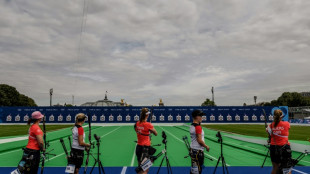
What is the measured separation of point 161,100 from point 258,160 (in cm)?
3167

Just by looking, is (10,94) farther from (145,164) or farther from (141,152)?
(145,164)

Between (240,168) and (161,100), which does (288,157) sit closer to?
(240,168)

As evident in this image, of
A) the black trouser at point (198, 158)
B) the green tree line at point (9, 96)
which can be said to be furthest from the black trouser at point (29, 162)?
the green tree line at point (9, 96)

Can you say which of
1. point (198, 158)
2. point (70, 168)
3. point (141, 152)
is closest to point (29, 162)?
point (70, 168)

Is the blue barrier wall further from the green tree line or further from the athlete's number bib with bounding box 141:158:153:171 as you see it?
the green tree line

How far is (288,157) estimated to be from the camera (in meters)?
5.58

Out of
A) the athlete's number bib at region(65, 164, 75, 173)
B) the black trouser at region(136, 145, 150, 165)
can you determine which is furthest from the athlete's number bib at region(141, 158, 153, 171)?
the athlete's number bib at region(65, 164, 75, 173)

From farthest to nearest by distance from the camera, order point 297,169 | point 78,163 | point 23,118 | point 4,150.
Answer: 1. point 23,118
2. point 4,150
3. point 297,169
4. point 78,163

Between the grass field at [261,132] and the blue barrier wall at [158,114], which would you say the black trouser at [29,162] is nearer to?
the grass field at [261,132]

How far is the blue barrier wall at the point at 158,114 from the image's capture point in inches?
1495

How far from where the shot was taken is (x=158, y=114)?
126 ft

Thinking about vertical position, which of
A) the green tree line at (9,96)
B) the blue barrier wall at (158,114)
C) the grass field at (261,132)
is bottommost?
the grass field at (261,132)

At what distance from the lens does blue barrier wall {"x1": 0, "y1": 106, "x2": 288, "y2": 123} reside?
38.0 metres

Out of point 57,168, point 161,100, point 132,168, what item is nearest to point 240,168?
point 132,168
